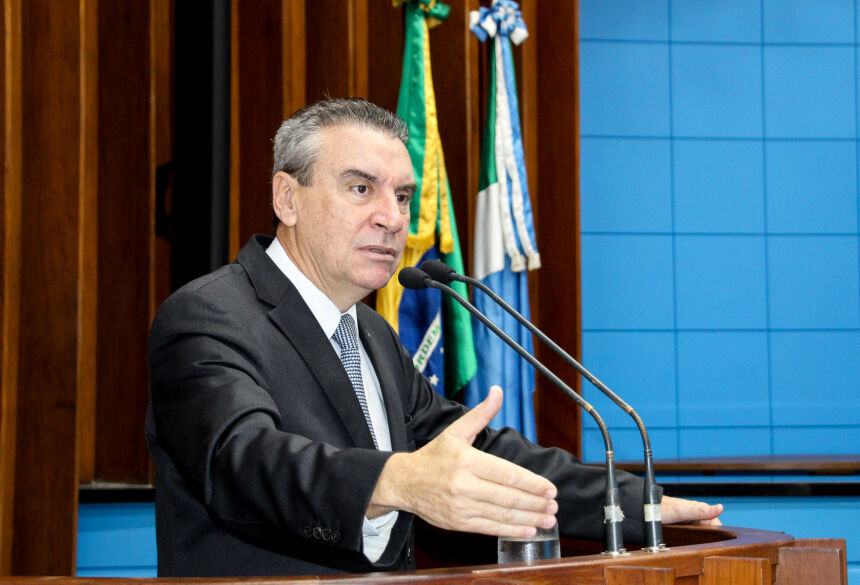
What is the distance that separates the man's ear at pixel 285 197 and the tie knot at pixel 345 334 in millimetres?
233

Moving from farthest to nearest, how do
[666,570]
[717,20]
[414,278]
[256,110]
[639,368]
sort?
1. [717,20]
2. [639,368]
3. [256,110]
4. [414,278]
5. [666,570]

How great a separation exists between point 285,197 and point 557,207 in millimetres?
2168

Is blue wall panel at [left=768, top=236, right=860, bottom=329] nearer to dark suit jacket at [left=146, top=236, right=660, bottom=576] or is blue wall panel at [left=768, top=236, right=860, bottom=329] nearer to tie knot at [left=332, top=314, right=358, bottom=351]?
dark suit jacket at [left=146, top=236, right=660, bottom=576]

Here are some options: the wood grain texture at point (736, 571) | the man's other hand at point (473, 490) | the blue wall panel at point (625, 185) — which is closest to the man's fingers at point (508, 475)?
the man's other hand at point (473, 490)

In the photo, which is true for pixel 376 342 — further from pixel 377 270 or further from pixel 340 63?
pixel 340 63

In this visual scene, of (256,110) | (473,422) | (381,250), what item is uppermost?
(256,110)

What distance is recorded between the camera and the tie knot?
6.44 ft

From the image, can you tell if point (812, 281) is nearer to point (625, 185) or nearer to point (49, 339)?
point (625, 185)

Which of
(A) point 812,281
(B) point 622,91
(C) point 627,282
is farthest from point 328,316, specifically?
(A) point 812,281

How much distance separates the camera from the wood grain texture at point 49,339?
3316mm

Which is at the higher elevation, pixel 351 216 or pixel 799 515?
pixel 351 216

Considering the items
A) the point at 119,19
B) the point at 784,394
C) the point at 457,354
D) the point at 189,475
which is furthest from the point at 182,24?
the point at 784,394

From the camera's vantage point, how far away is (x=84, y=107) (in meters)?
3.54

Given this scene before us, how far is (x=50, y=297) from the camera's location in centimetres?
338
